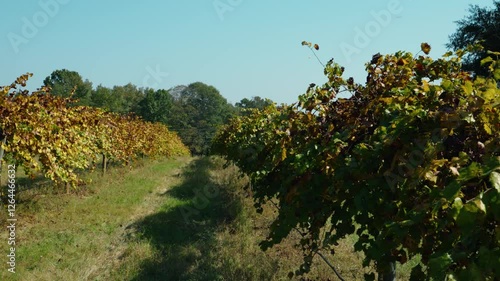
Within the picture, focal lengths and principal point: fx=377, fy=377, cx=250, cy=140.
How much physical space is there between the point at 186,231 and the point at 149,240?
1221mm

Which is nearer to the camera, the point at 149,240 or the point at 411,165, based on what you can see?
the point at 411,165

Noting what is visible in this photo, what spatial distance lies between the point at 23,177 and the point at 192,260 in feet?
39.4

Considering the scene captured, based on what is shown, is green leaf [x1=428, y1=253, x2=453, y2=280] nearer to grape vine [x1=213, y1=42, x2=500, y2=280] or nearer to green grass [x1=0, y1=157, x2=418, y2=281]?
grape vine [x1=213, y1=42, x2=500, y2=280]

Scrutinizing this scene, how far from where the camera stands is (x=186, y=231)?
32.0 feet

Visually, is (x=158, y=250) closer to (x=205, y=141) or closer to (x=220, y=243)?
(x=220, y=243)

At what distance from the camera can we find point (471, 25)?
21.8 meters

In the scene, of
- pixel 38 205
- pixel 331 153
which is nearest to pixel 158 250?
pixel 38 205

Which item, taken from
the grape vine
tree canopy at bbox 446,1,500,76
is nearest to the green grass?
the grape vine

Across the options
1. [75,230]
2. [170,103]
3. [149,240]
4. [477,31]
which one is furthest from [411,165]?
[170,103]

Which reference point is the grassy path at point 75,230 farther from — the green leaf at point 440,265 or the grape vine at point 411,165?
the green leaf at point 440,265

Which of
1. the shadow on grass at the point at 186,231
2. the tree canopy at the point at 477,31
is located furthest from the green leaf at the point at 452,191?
the tree canopy at the point at 477,31

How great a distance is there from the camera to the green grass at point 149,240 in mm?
6754

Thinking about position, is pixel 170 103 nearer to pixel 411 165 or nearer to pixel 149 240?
pixel 149 240

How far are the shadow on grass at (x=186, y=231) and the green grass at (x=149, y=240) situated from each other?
2 cm
